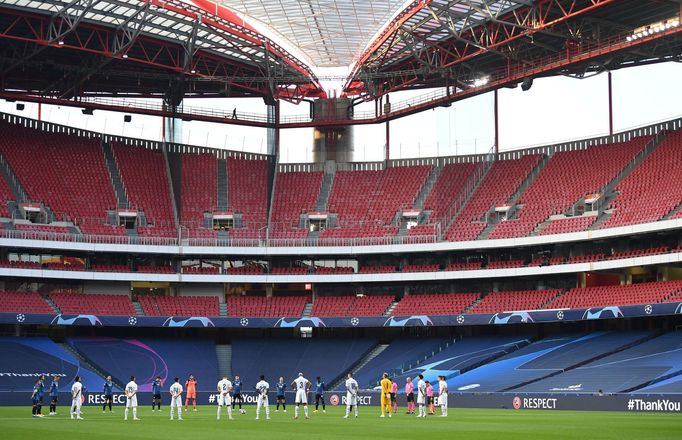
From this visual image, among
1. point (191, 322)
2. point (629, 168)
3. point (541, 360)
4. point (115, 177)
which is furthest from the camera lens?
point (115, 177)

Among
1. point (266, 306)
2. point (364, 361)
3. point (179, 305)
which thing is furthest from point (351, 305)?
point (179, 305)

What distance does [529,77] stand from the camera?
3000 inches

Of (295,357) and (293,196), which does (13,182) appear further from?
(295,357)

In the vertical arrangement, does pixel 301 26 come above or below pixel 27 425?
above

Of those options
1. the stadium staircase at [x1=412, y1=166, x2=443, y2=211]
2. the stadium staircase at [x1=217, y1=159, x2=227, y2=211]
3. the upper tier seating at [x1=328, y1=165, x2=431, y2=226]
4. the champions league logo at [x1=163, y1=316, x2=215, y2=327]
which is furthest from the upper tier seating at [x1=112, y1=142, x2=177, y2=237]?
the stadium staircase at [x1=412, y1=166, x2=443, y2=211]

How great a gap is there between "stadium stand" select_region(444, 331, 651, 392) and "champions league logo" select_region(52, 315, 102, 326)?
26.0 meters

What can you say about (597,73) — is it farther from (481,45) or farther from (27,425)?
(27,425)

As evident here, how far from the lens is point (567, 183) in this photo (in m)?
80.6

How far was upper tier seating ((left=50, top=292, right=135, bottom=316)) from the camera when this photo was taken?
77.6 m

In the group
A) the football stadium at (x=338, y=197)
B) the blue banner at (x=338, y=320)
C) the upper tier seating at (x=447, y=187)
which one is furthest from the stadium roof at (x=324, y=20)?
the blue banner at (x=338, y=320)

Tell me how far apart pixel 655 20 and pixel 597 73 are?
26.4 ft

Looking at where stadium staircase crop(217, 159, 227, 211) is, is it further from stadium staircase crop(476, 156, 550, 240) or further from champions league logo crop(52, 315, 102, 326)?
stadium staircase crop(476, 156, 550, 240)

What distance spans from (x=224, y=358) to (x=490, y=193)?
25.8 meters

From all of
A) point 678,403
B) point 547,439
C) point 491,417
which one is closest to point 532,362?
point 678,403
